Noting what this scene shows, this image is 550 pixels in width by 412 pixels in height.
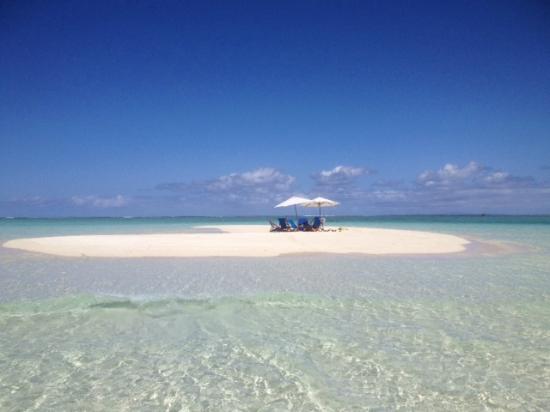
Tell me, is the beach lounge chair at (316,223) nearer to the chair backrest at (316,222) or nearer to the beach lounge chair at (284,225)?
the chair backrest at (316,222)

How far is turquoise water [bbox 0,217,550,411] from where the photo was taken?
379 cm

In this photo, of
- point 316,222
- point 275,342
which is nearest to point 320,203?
→ point 316,222

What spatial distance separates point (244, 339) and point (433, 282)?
5805 millimetres

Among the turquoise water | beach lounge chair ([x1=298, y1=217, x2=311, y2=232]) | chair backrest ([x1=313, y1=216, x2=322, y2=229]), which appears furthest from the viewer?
beach lounge chair ([x1=298, y1=217, x2=311, y2=232])

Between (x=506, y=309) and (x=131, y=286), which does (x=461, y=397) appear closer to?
(x=506, y=309)

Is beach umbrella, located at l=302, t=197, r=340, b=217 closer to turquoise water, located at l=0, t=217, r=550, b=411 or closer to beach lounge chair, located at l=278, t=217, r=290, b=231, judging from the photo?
beach lounge chair, located at l=278, t=217, r=290, b=231

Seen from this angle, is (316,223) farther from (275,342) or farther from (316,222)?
(275,342)

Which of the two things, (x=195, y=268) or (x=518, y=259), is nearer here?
(x=195, y=268)

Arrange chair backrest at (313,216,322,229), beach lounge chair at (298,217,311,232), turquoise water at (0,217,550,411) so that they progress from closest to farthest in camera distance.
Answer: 1. turquoise water at (0,217,550,411)
2. chair backrest at (313,216,322,229)
3. beach lounge chair at (298,217,311,232)

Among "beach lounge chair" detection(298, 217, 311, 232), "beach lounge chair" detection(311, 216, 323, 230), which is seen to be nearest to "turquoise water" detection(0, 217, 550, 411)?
"beach lounge chair" detection(311, 216, 323, 230)

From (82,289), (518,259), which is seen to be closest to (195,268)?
(82,289)

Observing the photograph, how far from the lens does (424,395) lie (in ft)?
12.4

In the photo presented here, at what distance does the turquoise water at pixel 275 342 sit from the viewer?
379 centimetres

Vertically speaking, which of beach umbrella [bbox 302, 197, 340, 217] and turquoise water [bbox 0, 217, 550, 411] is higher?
beach umbrella [bbox 302, 197, 340, 217]
